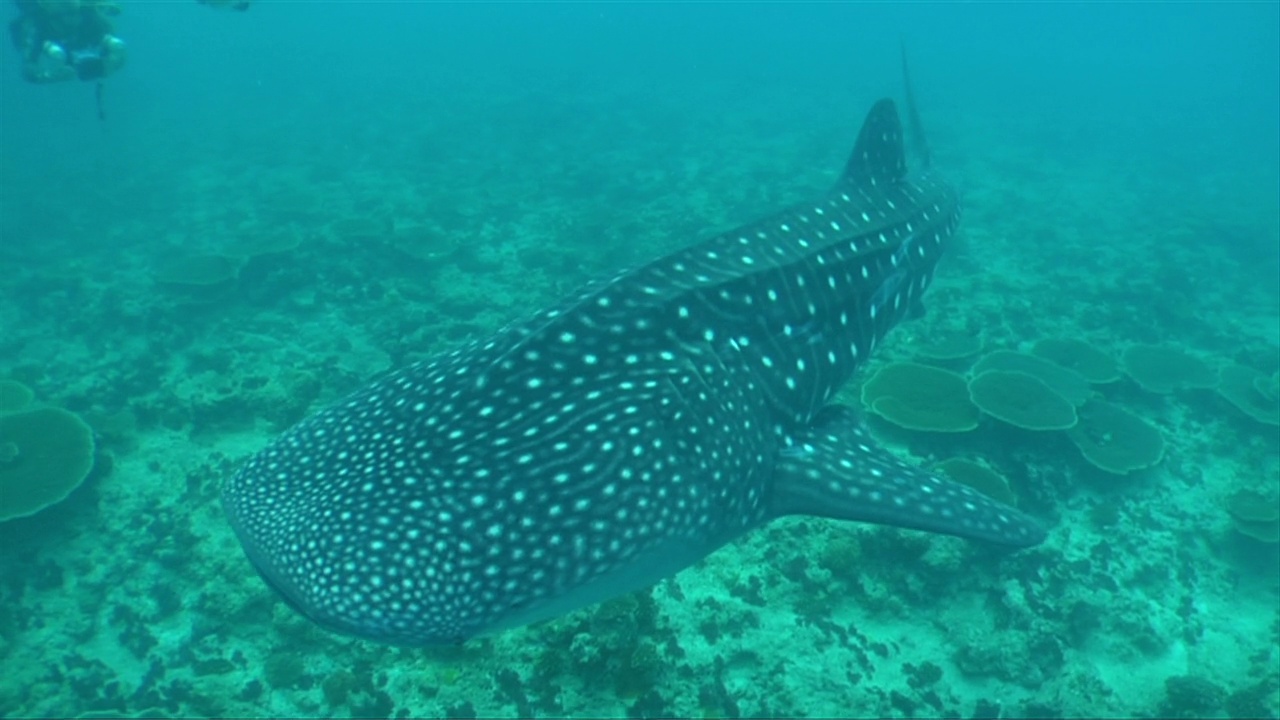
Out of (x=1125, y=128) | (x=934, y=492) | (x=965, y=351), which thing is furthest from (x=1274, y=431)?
(x=1125, y=128)

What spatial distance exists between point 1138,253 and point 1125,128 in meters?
32.1

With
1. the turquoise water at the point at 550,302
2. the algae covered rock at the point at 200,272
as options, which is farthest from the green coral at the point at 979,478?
the algae covered rock at the point at 200,272

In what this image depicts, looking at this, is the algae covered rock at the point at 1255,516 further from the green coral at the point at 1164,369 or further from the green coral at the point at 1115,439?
the green coral at the point at 1164,369

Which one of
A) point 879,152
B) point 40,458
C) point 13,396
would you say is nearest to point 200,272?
point 13,396

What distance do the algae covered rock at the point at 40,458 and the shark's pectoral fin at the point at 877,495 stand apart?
26.9ft

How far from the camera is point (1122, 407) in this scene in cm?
1020

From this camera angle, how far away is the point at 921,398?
9320mm

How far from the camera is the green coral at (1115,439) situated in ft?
28.9

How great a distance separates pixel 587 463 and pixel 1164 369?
1153 cm

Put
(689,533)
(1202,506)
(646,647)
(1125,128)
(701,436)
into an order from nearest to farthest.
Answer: (689,533), (701,436), (646,647), (1202,506), (1125,128)

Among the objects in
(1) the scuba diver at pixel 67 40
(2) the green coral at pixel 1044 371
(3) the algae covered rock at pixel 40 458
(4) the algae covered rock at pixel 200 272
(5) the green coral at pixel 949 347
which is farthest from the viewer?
(1) the scuba diver at pixel 67 40

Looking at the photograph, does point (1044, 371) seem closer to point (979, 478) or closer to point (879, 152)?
point (979, 478)

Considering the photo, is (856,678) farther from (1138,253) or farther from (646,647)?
(1138,253)

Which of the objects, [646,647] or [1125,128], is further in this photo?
[1125,128]
